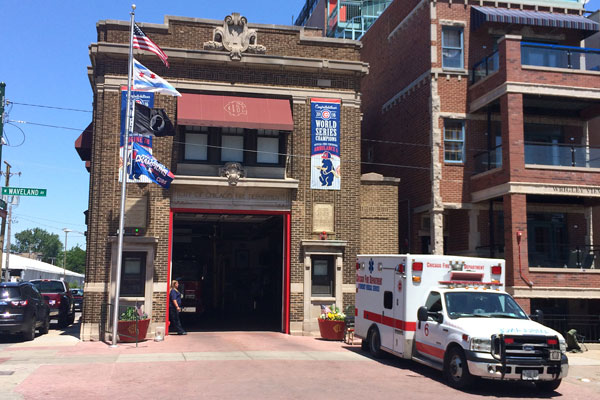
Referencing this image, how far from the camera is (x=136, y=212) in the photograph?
774 inches

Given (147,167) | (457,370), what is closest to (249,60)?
(147,167)

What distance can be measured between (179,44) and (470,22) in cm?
1158

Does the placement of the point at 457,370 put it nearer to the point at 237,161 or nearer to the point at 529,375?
the point at 529,375

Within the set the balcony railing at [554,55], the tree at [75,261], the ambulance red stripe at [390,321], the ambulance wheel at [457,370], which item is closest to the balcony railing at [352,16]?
the balcony railing at [554,55]

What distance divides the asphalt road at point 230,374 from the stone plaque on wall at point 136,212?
400 cm

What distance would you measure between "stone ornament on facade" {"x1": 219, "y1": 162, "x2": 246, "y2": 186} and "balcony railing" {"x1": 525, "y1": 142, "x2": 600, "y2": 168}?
10.2 m

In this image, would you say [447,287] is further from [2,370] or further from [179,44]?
[179,44]

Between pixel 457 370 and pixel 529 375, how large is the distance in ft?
4.41

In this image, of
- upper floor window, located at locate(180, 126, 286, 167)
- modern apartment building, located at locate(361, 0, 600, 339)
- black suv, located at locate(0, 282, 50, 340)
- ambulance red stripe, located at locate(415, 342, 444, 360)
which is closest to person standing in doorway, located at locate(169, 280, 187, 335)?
black suv, located at locate(0, 282, 50, 340)

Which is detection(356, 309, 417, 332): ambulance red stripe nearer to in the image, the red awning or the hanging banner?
the red awning

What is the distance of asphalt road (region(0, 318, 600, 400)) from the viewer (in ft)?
34.8

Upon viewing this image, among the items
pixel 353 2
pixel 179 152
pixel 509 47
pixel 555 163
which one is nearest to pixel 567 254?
pixel 555 163

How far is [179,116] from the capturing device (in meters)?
19.5

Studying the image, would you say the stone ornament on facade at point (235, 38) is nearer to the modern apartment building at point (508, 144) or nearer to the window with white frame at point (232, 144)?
the window with white frame at point (232, 144)
